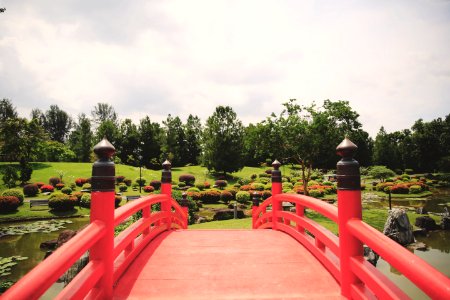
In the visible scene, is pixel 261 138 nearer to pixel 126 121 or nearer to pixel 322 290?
pixel 322 290

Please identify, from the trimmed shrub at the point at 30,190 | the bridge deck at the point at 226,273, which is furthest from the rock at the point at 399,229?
the trimmed shrub at the point at 30,190

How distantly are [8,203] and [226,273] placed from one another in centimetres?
2655

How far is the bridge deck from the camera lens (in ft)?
10.3

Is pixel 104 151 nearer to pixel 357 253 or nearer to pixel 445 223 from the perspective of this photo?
pixel 357 253

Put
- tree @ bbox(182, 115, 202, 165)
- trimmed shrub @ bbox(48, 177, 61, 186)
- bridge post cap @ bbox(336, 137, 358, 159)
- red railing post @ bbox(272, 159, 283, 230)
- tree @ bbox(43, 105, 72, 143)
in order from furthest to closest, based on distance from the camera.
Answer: tree @ bbox(43, 105, 72, 143) → tree @ bbox(182, 115, 202, 165) → trimmed shrub @ bbox(48, 177, 61, 186) → red railing post @ bbox(272, 159, 283, 230) → bridge post cap @ bbox(336, 137, 358, 159)

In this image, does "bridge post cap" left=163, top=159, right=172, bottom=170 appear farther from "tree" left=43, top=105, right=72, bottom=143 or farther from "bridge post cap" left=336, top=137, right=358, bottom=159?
"tree" left=43, top=105, right=72, bottom=143

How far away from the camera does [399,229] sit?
52.4ft

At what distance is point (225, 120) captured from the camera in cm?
4503

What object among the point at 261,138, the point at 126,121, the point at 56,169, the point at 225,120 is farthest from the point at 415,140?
the point at 56,169

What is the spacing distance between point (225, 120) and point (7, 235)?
32.0 meters

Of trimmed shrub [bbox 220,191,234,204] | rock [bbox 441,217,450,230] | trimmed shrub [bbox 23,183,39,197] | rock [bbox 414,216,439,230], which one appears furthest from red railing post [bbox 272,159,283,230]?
trimmed shrub [bbox 23,183,39,197]

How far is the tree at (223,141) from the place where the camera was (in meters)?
44.2

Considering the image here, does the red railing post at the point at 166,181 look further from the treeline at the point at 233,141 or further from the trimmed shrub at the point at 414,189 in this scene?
the trimmed shrub at the point at 414,189

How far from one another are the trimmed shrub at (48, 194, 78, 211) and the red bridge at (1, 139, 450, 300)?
75.6ft
